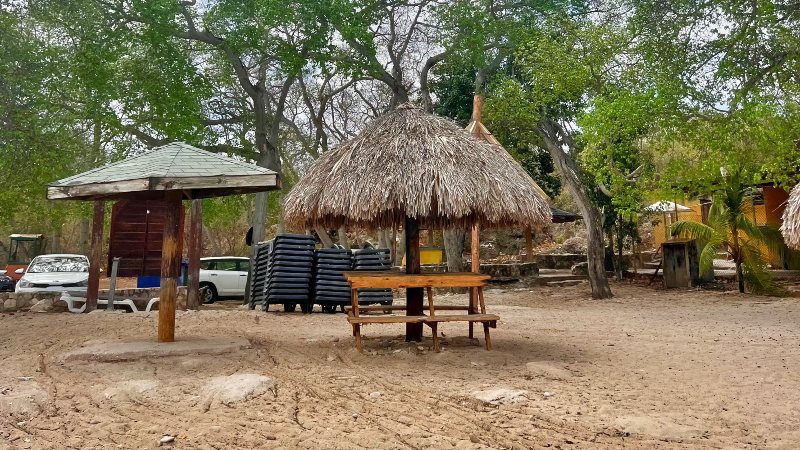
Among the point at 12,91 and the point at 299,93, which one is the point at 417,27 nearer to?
the point at 299,93

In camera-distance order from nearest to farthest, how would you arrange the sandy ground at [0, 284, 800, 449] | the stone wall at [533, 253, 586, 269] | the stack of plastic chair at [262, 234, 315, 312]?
the sandy ground at [0, 284, 800, 449] < the stack of plastic chair at [262, 234, 315, 312] < the stone wall at [533, 253, 586, 269]

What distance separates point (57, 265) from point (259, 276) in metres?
4.94

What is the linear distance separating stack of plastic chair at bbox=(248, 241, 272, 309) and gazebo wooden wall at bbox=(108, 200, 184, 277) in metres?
2.10

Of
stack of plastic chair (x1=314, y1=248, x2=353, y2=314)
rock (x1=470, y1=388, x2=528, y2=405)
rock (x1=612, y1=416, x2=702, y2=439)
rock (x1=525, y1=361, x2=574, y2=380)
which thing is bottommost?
rock (x1=612, y1=416, x2=702, y2=439)

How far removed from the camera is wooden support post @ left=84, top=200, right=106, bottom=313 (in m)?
11.1

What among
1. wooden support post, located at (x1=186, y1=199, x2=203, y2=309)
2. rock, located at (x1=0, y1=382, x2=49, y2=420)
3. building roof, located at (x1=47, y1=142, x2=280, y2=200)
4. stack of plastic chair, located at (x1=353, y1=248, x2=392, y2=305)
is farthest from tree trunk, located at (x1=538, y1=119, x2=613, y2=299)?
rock, located at (x1=0, y1=382, x2=49, y2=420)

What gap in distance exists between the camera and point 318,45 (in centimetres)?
1388

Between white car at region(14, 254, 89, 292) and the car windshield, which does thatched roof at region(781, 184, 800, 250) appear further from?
the car windshield

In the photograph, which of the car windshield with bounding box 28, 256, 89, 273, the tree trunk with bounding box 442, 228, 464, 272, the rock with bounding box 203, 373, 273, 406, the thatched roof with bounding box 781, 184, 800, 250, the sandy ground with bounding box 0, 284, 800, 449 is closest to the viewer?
the sandy ground with bounding box 0, 284, 800, 449

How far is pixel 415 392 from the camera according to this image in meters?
5.09

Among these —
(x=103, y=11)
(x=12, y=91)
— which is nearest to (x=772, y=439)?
(x=103, y=11)

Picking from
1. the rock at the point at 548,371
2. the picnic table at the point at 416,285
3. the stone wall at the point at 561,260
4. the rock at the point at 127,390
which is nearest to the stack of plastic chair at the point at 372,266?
the picnic table at the point at 416,285

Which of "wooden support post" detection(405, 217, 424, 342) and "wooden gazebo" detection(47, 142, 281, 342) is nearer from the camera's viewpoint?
"wooden gazebo" detection(47, 142, 281, 342)

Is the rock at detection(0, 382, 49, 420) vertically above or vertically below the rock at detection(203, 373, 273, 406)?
below
